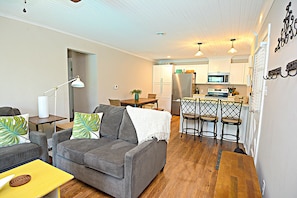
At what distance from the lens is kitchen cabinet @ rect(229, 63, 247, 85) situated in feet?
19.9

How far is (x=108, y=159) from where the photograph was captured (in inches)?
72.1

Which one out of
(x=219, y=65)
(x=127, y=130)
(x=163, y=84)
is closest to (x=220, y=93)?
(x=219, y=65)

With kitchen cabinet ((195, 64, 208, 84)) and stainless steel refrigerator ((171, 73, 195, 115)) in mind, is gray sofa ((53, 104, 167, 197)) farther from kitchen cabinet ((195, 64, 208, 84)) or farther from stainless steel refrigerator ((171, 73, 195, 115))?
kitchen cabinet ((195, 64, 208, 84))

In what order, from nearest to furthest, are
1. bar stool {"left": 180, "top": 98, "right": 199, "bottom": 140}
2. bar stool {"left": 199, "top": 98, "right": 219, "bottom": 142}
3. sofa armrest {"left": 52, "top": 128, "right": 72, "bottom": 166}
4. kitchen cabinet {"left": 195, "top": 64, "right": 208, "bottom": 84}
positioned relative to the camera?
sofa armrest {"left": 52, "top": 128, "right": 72, "bottom": 166} → bar stool {"left": 199, "top": 98, "right": 219, "bottom": 142} → bar stool {"left": 180, "top": 98, "right": 199, "bottom": 140} → kitchen cabinet {"left": 195, "top": 64, "right": 208, "bottom": 84}

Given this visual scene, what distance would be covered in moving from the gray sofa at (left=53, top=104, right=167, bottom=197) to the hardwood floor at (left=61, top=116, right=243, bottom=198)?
4.6 inches

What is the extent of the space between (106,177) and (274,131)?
5.88 ft

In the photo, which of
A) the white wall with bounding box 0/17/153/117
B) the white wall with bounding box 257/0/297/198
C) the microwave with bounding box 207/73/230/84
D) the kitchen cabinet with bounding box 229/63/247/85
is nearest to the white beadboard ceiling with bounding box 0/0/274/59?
the white wall with bounding box 0/17/153/117

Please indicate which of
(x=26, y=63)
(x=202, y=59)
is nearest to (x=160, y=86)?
(x=202, y=59)

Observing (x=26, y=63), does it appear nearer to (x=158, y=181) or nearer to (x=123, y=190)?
(x=123, y=190)

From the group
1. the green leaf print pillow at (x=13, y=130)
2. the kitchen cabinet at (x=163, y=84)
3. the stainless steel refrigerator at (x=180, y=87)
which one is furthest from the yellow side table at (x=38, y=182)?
the kitchen cabinet at (x=163, y=84)

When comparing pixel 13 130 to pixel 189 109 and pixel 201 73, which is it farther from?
pixel 201 73

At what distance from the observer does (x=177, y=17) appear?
8.83 feet

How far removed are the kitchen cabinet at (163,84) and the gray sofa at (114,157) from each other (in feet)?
16.1

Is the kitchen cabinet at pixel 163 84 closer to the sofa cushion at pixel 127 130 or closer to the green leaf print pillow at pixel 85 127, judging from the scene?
the sofa cushion at pixel 127 130
